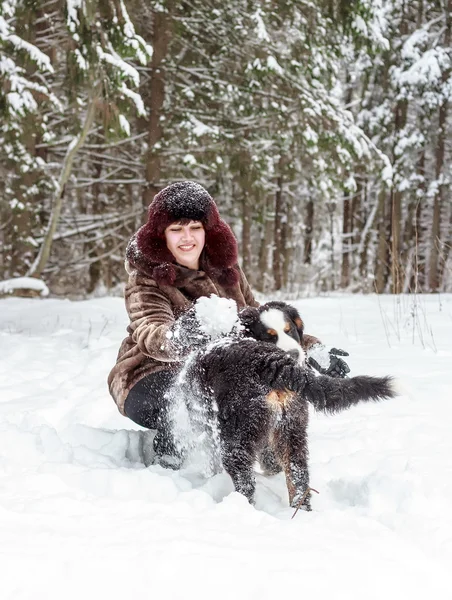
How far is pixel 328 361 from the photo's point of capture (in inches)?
→ 110

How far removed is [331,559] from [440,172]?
48.2 ft

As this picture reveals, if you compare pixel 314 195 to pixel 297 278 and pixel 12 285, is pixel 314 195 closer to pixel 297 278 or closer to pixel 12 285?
pixel 297 278

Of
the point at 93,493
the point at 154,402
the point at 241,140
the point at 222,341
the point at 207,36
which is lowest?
the point at 93,493

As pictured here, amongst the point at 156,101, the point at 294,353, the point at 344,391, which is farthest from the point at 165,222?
the point at 156,101

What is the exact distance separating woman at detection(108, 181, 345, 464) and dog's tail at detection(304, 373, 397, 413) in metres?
0.72

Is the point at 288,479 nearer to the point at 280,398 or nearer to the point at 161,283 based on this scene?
the point at 280,398

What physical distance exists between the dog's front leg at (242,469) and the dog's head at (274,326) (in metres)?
0.53

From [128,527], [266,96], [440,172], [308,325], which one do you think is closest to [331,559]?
[128,527]

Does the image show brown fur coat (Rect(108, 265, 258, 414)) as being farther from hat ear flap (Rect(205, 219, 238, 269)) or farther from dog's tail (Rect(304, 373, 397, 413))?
dog's tail (Rect(304, 373, 397, 413))

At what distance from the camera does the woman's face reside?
302 centimetres

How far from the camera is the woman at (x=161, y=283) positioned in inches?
116

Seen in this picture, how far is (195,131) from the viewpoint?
8383 mm

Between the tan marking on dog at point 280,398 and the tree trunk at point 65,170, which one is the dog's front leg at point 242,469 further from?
the tree trunk at point 65,170

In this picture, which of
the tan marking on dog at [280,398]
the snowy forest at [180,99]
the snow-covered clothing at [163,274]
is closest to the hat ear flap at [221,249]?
the snow-covered clothing at [163,274]
